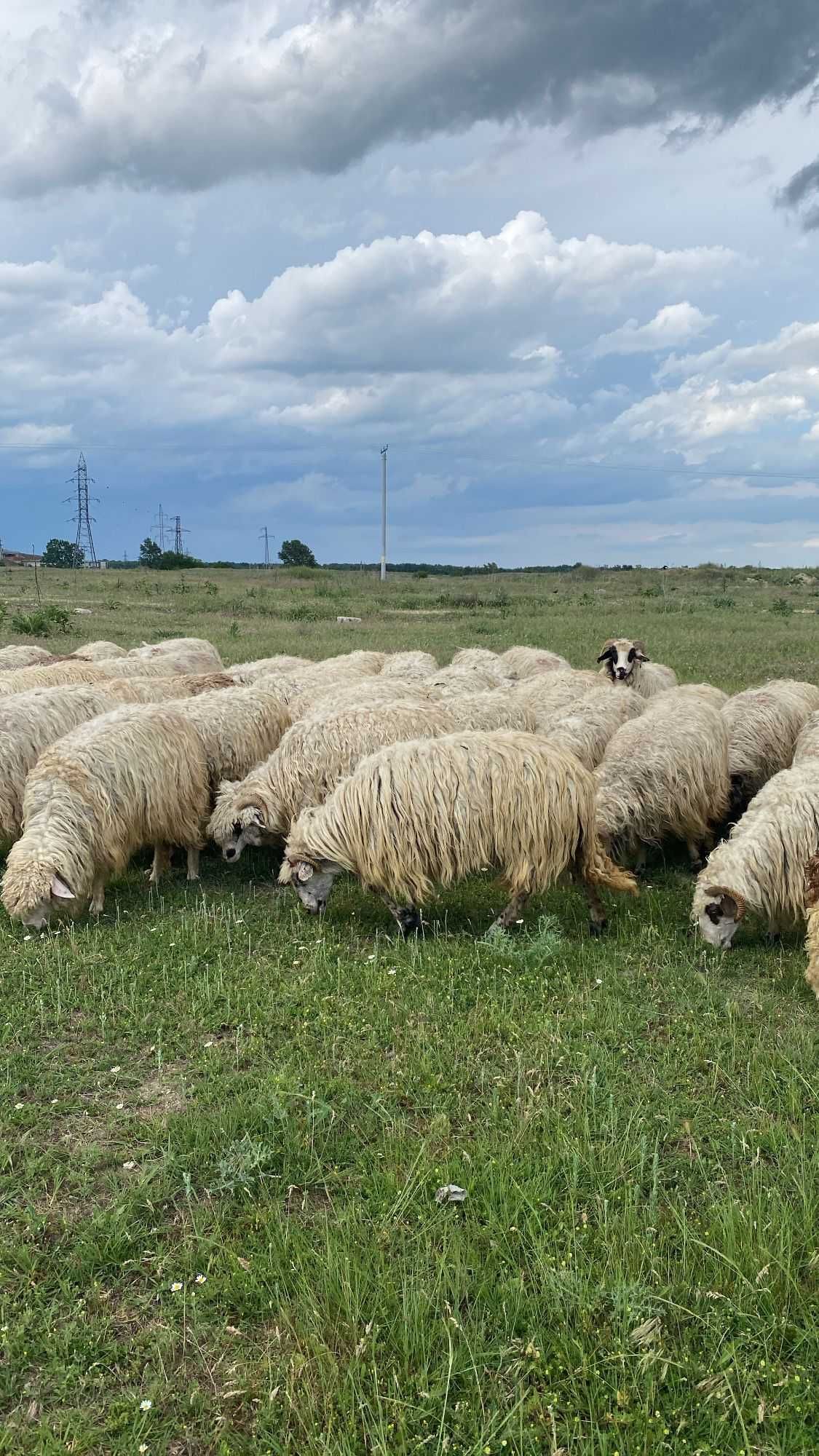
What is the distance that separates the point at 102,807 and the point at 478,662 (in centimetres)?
754

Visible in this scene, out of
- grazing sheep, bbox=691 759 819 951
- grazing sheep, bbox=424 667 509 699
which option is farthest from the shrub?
grazing sheep, bbox=691 759 819 951

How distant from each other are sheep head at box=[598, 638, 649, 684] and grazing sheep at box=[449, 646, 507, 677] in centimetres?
156

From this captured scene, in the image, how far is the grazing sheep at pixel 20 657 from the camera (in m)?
14.5

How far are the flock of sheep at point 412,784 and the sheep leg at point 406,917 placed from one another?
2 cm

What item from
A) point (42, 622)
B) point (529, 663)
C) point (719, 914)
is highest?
point (42, 622)

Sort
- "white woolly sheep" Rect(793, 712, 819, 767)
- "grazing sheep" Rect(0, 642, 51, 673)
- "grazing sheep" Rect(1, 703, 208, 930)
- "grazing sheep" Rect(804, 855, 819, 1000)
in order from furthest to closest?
"grazing sheep" Rect(0, 642, 51, 673) → "white woolly sheep" Rect(793, 712, 819, 767) → "grazing sheep" Rect(1, 703, 208, 930) → "grazing sheep" Rect(804, 855, 819, 1000)

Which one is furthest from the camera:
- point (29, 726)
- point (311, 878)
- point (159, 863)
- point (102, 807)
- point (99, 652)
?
point (99, 652)

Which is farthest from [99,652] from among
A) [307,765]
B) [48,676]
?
[307,765]

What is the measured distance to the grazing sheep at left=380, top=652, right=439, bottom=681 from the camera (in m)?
12.7

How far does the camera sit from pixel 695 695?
1065 centimetres

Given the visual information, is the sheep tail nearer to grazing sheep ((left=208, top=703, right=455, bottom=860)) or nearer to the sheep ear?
the sheep ear

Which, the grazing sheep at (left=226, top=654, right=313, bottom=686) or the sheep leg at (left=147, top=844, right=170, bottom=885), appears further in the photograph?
the grazing sheep at (left=226, top=654, right=313, bottom=686)

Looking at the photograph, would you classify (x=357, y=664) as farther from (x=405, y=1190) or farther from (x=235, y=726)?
(x=405, y=1190)

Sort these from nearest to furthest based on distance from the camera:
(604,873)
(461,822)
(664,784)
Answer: (461,822)
(604,873)
(664,784)
